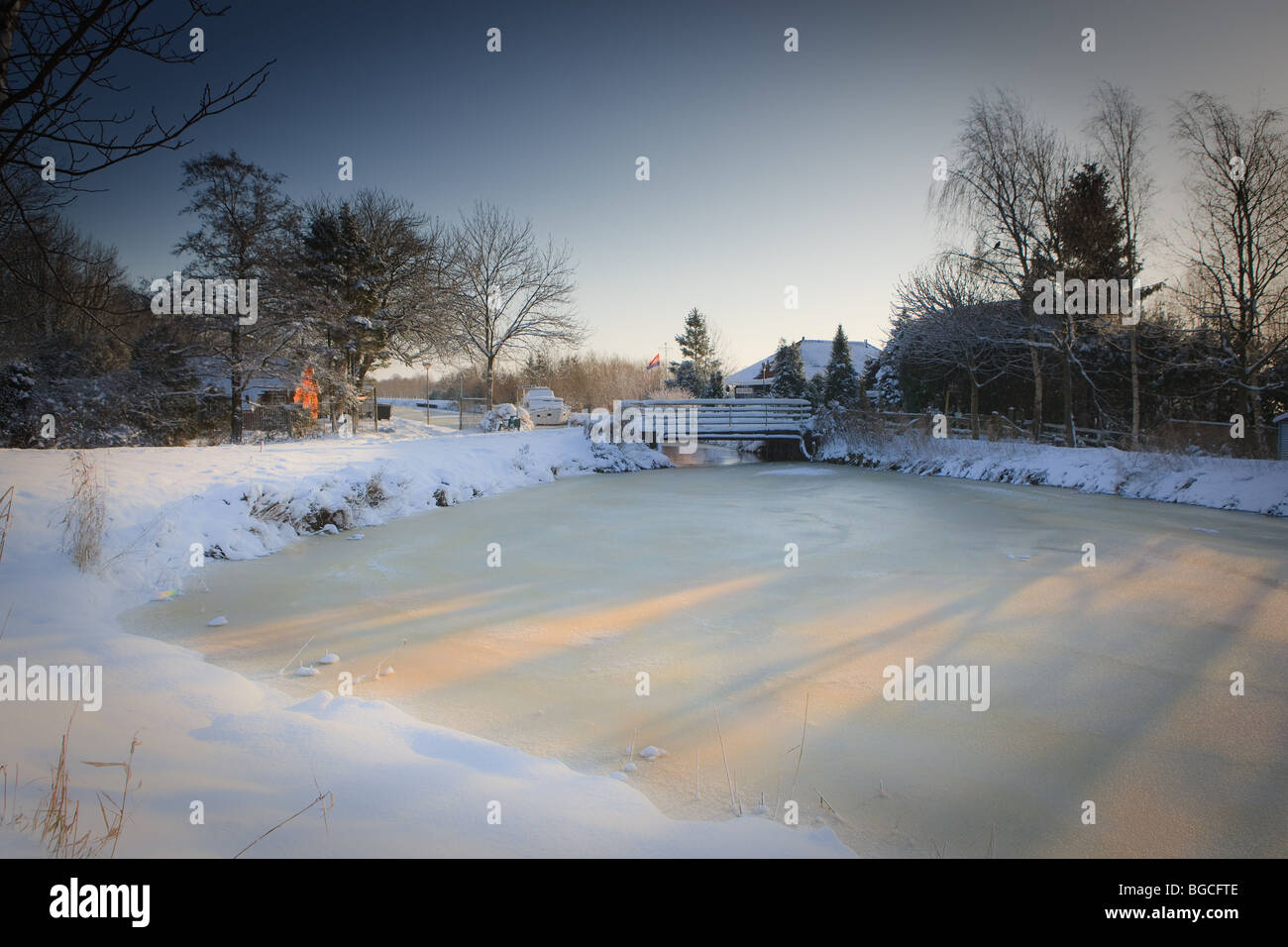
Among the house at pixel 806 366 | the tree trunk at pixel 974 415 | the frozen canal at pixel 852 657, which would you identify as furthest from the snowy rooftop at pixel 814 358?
the frozen canal at pixel 852 657

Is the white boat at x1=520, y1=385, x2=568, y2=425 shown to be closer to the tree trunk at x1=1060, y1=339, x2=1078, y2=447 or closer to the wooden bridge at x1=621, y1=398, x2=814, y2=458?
the wooden bridge at x1=621, y1=398, x2=814, y2=458

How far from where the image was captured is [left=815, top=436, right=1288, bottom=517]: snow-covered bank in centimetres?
1060

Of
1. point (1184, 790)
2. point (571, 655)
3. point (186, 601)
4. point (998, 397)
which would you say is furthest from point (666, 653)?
point (998, 397)

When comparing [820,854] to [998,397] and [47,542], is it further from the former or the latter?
[998,397]

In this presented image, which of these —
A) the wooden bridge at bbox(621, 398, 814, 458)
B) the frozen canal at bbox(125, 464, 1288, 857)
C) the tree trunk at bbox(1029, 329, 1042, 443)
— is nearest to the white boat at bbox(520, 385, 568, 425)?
the wooden bridge at bbox(621, 398, 814, 458)

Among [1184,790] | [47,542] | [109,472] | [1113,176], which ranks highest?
[1113,176]

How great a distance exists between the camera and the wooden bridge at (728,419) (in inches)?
861

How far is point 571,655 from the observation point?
14.7ft

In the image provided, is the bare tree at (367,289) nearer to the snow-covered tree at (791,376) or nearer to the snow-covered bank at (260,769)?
the snow-covered bank at (260,769)

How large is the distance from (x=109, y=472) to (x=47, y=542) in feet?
6.24

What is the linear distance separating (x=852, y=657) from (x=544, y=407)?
2655cm

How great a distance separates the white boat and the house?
60.7 feet
